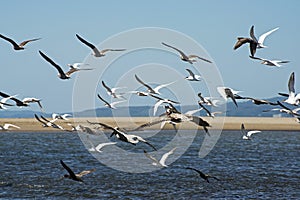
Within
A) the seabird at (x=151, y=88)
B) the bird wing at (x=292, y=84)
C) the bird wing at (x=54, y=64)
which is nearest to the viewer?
the bird wing at (x=54, y=64)

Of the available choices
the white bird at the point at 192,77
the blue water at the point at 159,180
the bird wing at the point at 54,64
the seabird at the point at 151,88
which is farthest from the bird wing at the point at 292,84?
the bird wing at the point at 54,64

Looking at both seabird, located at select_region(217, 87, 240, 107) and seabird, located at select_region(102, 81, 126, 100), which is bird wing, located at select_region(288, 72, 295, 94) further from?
seabird, located at select_region(102, 81, 126, 100)

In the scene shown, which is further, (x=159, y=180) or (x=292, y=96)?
(x=159, y=180)

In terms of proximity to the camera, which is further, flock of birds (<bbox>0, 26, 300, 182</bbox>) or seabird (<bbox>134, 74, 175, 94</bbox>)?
seabird (<bbox>134, 74, 175, 94</bbox>)

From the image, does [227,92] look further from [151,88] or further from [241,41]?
[151,88]

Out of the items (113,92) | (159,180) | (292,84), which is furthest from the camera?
(159,180)

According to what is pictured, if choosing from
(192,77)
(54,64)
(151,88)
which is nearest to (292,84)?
(192,77)

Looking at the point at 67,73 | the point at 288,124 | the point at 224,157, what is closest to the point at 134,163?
the point at 224,157

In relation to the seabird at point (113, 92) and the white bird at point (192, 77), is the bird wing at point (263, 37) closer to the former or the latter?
the white bird at point (192, 77)

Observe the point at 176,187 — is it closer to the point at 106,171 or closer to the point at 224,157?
the point at 106,171

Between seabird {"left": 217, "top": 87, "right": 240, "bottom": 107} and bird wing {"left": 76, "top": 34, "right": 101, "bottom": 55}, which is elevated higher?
bird wing {"left": 76, "top": 34, "right": 101, "bottom": 55}

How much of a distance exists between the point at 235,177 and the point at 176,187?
16.2 feet

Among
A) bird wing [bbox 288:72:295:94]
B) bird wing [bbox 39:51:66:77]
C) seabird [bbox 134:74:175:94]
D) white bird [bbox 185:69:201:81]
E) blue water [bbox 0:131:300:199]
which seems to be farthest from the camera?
blue water [bbox 0:131:300:199]

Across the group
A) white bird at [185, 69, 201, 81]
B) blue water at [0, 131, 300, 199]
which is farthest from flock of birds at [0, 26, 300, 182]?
blue water at [0, 131, 300, 199]
